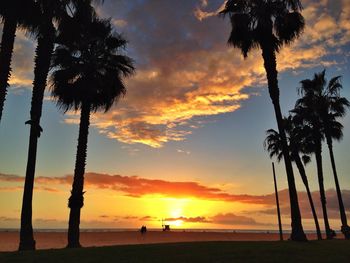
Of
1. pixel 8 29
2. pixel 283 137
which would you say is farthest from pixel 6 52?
pixel 283 137

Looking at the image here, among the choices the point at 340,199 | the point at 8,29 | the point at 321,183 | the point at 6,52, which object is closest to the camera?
the point at 6,52

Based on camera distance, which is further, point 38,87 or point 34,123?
point 38,87

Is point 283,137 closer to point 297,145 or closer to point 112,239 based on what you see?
point 297,145

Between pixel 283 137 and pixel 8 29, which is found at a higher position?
pixel 8 29

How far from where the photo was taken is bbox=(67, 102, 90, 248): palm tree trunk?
25.2 metres

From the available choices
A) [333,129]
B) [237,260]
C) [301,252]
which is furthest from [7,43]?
[333,129]

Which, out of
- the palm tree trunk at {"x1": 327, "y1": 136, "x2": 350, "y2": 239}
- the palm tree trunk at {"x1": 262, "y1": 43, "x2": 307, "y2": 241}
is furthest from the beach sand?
the palm tree trunk at {"x1": 262, "y1": 43, "x2": 307, "y2": 241}

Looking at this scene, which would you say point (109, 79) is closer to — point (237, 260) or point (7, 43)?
point (7, 43)

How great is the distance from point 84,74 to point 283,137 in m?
14.7

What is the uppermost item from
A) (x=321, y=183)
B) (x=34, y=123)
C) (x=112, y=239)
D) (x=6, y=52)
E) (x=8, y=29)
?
(x=8, y=29)

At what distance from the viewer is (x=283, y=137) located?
2559 centimetres

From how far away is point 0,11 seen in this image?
20188mm

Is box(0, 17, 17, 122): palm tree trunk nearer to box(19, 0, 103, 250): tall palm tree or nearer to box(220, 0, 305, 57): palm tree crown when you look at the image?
box(19, 0, 103, 250): tall palm tree

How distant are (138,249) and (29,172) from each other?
8631 millimetres
